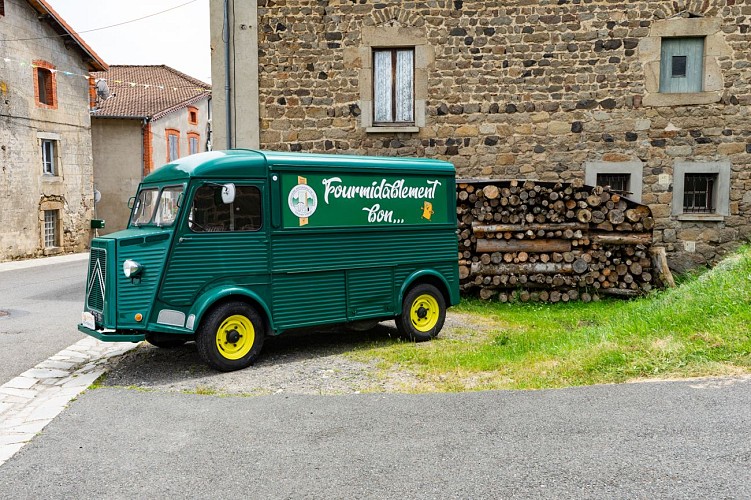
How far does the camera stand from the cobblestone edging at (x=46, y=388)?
5547mm

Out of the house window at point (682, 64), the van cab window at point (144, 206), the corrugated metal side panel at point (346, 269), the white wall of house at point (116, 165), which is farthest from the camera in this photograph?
the white wall of house at point (116, 165)

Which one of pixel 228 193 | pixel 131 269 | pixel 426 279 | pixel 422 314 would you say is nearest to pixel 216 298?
pixel 131 269

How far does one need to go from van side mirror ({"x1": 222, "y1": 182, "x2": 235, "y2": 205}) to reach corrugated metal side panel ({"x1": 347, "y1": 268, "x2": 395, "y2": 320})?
1756 millimetres

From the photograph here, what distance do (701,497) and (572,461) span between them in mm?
805

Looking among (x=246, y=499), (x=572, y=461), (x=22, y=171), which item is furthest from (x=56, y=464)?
(x=22, y=171)

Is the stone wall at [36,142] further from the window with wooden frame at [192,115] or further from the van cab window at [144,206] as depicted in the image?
the van cab window at [144,206]

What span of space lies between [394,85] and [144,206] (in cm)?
684

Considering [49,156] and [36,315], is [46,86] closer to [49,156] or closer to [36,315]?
[49,156]

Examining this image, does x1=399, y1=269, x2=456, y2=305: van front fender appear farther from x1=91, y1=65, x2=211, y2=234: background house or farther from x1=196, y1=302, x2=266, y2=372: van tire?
x1=91, y1=65, x2=211, y2=234: background house

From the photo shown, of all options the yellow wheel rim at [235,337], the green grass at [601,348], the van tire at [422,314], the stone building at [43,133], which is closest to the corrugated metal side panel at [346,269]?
the van tire at [422,314]

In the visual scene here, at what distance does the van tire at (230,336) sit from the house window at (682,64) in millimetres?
9496

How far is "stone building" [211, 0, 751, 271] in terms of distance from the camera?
12930mm

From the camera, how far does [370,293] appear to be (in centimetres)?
860

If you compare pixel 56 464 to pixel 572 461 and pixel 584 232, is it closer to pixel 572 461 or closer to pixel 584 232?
pixel 572 461
